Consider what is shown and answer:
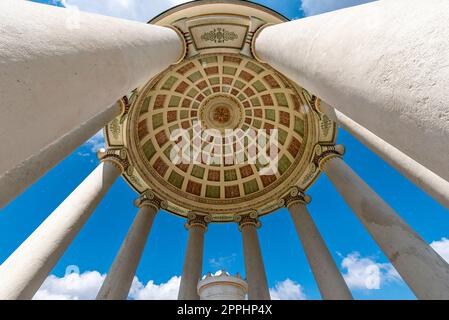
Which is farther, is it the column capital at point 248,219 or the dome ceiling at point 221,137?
the column capital at point 248,219

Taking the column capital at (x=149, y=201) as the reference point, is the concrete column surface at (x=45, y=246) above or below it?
below

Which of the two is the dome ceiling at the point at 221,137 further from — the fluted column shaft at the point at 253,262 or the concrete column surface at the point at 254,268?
the concrete column surface at the point at 254,268

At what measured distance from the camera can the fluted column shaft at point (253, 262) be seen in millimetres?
33531

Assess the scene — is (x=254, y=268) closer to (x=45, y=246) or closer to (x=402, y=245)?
(x=402, y=245)

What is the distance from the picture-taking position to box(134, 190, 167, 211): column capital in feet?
133

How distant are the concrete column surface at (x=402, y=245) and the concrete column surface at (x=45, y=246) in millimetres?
22258

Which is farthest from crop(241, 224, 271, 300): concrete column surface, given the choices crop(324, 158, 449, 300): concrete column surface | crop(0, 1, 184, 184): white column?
crop(0, 1, 184, 184): white column

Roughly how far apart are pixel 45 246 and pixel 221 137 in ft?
122

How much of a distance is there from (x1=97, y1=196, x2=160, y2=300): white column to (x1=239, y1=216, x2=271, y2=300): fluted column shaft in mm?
12932

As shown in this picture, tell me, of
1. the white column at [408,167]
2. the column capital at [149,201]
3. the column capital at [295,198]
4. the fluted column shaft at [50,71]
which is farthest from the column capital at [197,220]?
the fluted column shaft at [50,71]

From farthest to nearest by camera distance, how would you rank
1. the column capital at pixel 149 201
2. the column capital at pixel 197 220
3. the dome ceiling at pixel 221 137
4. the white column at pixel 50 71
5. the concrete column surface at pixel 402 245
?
the column capital at pixel 197 220, the dome ceiling at pixel 221 137, the column capital at pixel 149 201, the concrete column surface at pixel 402 245, the white column at pixel 50 71

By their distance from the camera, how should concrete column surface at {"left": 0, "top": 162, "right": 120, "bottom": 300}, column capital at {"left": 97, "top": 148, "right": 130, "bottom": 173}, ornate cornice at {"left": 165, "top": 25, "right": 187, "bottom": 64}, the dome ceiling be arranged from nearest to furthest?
concrete column surface at {"left": 0, "top": 162, "right": 120, "bottom": 300}, ornate cornice at {"left": 165, "top": 25, "right": 187, "bottom": 64}, column capital at {"left": 97, "top": 148, "right": 130, "bottom": 173}, the dome ceiling

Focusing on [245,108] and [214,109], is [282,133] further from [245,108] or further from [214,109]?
[214,109]

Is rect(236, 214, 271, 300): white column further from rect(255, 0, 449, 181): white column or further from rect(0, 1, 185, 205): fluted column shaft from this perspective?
rect(0, 1, 185, 205): fluted column shaft
